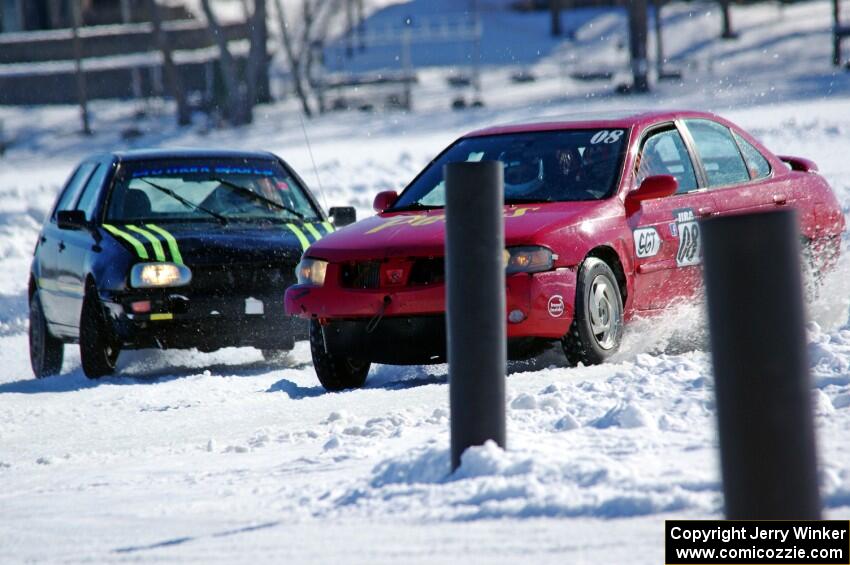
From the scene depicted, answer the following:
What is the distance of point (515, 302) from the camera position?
734 centimetres

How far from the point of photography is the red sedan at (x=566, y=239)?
745 centimetres

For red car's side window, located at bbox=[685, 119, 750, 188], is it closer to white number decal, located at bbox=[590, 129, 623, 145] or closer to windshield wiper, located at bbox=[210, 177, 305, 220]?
white number decal, located at bbox=[590, 129, 623, 145]

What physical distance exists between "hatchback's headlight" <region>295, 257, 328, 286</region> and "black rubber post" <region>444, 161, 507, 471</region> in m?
3.44

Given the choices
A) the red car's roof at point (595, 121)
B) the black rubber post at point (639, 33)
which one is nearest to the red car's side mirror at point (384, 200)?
the red car's roof at point (595, 121)

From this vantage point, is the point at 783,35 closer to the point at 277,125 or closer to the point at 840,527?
the point at 277,125

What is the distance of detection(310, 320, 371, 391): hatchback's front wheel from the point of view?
26.0 ft

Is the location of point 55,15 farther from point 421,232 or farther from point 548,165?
point 421,232

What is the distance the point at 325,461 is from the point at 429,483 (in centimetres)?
77

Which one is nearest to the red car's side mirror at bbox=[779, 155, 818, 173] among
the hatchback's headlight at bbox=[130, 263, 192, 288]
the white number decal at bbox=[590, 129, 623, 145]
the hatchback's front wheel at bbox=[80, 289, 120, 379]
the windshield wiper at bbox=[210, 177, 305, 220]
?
the white number decal at bbox=[590, 129, 623, 145]

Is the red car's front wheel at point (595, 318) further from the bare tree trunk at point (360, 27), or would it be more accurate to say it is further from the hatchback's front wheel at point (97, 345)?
the bare tree trunk at point (360, 27)

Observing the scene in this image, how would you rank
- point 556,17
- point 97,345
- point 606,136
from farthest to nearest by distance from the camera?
point 556,17
point 97,345
point 606,136

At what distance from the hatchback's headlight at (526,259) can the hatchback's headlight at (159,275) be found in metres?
2.48

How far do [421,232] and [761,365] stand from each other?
4791mm

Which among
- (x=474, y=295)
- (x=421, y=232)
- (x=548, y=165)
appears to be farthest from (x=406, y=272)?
(x=474, y=295)
